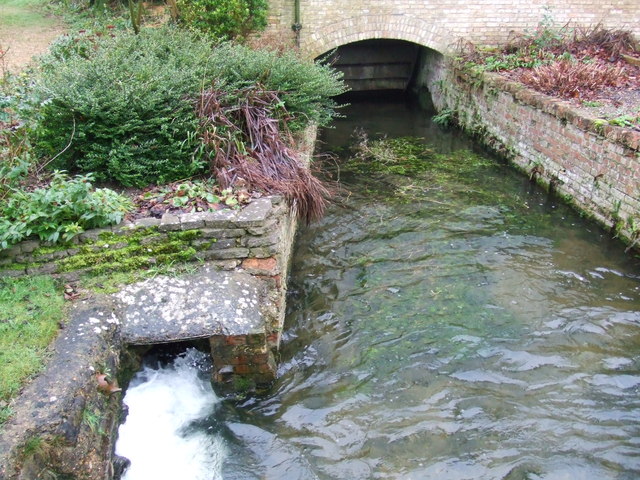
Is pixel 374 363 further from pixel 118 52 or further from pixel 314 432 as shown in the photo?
pixel 118 52

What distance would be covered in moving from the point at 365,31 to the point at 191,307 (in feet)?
30.4

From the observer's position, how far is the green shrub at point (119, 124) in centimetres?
520

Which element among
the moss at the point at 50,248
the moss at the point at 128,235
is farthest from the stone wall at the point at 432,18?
the moss at the point at 50,248

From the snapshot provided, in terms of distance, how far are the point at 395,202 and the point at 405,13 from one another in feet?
18.1

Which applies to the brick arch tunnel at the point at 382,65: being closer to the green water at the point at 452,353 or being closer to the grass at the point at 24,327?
the green water at the point at 452,353

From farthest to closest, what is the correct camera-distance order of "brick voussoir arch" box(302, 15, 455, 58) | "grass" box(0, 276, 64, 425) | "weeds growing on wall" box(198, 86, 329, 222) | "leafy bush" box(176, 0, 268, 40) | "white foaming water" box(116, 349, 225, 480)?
"brick voussoir arch" box(302, 15, 455, 58), "leafy bush" box(176, 0, 268, 40), "weeds growing on wall" box(198, 86, 329, 222), "white foaming water" box(116, 349, 225, 480), "grass" box(0, 276, 64, 425)

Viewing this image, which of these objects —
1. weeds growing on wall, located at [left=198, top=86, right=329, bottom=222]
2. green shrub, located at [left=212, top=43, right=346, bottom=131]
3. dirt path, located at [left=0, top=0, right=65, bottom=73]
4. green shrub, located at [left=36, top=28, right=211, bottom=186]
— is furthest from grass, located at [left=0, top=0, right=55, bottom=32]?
weeds growing on wall, located at [left=198, top=86, right=329, bottom=222]

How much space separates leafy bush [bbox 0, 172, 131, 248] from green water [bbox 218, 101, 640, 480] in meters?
2.06

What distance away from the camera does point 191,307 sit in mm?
4281

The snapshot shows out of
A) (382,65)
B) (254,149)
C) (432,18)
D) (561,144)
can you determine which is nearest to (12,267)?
(254,149)

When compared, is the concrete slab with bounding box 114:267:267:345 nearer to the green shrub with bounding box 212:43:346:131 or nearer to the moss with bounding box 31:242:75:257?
the moss with bounding box 31:242:75:257

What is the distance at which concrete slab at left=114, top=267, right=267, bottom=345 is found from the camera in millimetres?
4129

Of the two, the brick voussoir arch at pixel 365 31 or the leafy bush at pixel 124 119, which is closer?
the leafy bush at pixel 124 119

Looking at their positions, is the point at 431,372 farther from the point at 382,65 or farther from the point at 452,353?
the point at 382,65
